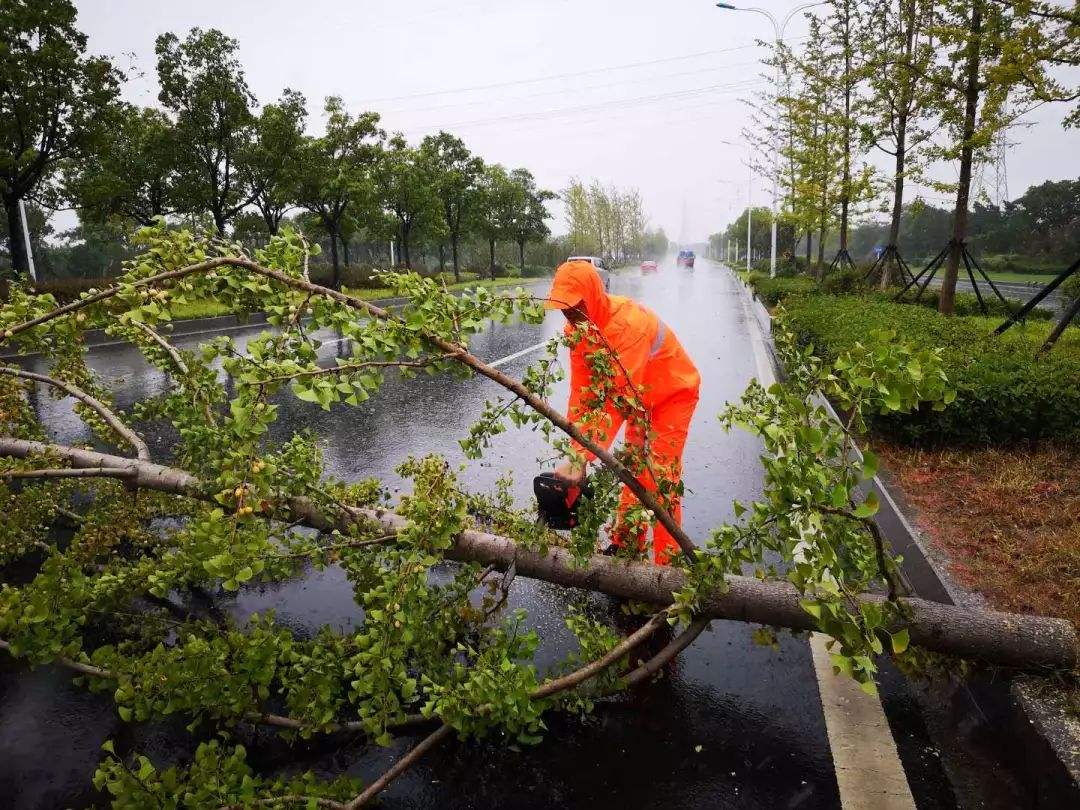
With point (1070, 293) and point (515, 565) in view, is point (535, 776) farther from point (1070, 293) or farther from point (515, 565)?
point (1070, 293)

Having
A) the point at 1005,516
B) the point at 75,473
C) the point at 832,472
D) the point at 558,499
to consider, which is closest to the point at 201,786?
the point at 558,499

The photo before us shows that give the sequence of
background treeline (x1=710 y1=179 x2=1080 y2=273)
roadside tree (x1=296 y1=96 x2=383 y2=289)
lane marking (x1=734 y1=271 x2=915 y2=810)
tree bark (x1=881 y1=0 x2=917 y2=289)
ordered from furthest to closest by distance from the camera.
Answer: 1. background treeline (x1=710 y1=179 x2=1080 y2=273)
2. roadside tree (x1=296 y1=96 x2=383 y2=289)
3. tree bark (x1=881 y1=0 x2=917 y2=289)
4. lane marking (x1=734 y1=271 x2=915 y2=810)

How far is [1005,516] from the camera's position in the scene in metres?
3.45

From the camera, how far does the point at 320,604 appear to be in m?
3.11

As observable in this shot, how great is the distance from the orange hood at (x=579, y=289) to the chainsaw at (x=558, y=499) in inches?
27.5

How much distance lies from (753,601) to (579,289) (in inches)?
54.6

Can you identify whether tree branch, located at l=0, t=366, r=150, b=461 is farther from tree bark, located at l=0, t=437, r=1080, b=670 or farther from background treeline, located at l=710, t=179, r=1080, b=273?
background treeline, located at l=710, t=179, r=1080, b=273

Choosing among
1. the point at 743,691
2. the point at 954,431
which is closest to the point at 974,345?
the point at 954,431

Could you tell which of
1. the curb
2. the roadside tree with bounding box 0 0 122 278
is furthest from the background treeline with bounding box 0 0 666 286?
the curb

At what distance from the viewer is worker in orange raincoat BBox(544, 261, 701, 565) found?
246 centimetres

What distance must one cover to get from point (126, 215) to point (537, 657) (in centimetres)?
2325

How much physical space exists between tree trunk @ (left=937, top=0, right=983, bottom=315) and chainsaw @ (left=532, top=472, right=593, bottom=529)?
29.2 feet

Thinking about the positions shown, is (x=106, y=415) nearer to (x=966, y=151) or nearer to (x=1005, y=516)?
(x=1005, y=516)

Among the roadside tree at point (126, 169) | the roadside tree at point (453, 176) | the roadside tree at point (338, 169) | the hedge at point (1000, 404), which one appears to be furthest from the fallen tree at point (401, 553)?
the roadside tree at point (453, 176)
